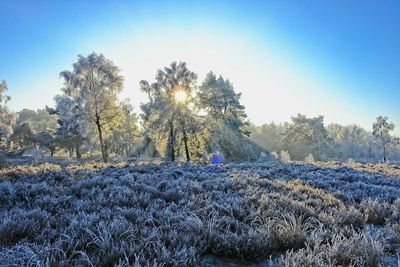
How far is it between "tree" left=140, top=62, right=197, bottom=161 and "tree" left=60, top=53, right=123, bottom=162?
3972mm

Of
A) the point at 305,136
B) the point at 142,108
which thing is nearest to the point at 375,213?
the point at 142,108

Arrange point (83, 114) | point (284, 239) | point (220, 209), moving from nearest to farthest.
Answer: point (284, 239), point (220, 209), point (83, 114)

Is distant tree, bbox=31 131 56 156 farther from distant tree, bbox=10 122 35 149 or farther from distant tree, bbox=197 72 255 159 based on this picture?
distant tree, bbox=197 72 255 159

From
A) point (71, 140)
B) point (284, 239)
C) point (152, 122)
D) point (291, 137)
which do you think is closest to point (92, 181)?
point (284, 239)

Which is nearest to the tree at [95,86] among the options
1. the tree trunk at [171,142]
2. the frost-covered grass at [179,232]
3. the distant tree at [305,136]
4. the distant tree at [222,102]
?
the tree trunk at [171,142]

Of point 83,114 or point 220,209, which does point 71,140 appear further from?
point 220,209

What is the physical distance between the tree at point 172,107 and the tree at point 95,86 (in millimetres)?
3972

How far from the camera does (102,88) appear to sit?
108ft

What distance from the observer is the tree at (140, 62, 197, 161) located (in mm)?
33188

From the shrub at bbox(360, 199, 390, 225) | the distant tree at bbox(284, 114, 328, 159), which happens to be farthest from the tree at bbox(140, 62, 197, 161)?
the distant tree at bbox(284, 114, 328, 159)

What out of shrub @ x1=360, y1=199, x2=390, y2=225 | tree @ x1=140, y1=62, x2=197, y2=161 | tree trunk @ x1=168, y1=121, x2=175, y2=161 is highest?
tree @ x1=140, y1=62, x2=197, y2=161

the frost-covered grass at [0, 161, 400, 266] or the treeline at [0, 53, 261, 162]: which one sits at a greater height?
the treeline at [0, 53, 261, 162]

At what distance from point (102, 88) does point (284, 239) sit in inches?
1229

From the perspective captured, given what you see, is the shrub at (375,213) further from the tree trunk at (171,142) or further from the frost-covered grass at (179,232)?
the tree trunk at (171,142)
